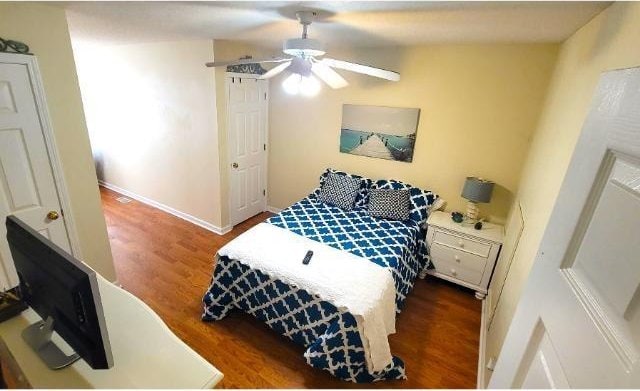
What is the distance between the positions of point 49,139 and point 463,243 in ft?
11.0

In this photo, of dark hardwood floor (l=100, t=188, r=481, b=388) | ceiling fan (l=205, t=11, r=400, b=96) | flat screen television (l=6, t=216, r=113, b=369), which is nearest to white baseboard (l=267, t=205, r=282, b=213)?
dark hardwood floor (l=100, t=188, r=481, b=388)

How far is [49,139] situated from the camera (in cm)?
192

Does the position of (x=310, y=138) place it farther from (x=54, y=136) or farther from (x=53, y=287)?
(x=53, y=287)

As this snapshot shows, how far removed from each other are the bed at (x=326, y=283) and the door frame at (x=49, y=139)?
43.7 inches

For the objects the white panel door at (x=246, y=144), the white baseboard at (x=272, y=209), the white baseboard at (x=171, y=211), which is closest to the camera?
the white panel door at (x=246, y=144)

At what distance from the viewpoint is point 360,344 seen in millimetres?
Result: 1769

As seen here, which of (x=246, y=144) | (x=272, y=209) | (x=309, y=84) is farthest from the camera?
(x=272, y=209)

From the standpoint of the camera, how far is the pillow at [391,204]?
2924 millimetres

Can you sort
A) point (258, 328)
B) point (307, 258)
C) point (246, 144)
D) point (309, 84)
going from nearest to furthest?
1. point (309, 84)
2. point (307, 258)
3. point (258, 328)
4. point (246, 144)

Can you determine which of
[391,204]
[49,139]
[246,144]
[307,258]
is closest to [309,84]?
[307,258]

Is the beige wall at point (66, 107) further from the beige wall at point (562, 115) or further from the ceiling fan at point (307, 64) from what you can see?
the beige wall at point (562, 115)

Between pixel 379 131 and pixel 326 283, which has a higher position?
pixel 379 131

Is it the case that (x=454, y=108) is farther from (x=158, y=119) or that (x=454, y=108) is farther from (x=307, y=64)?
(x=158, y=119)

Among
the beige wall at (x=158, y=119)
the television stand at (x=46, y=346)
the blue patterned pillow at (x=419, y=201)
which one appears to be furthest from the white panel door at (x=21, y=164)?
the blue patterned pillow at (x=419, y=201)
